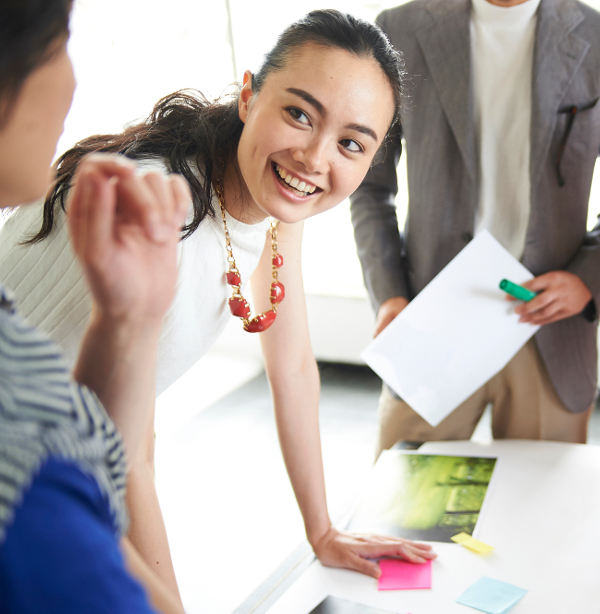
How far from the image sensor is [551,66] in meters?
1.39

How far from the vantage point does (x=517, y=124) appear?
1.47 metres

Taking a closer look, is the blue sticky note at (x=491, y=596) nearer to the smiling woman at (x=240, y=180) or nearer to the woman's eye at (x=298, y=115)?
the smiling woman at (x=240, y=180)

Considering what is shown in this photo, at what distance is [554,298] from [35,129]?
1.19 meters

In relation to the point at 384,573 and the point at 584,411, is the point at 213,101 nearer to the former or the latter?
the point at 384,573

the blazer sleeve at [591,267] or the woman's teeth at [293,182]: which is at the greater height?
the woman's teeth at [293,182]

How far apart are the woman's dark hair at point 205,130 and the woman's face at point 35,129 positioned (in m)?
0.48

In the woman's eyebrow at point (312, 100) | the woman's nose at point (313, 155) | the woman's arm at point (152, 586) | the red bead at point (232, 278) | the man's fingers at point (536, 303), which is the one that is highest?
the woman's eyebrow at point (312, 100)

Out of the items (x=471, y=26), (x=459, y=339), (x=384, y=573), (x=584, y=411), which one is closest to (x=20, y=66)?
(x=384, y=573)

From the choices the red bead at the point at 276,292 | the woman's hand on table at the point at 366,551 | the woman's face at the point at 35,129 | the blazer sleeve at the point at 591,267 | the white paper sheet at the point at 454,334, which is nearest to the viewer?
→ the woman's face at the point at 35,129

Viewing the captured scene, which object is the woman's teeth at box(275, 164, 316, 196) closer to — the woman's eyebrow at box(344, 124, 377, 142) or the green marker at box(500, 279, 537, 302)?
the woman's eyebrow at box(344, 124, 377, 142)

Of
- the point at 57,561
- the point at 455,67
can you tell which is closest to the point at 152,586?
the point at 57,561

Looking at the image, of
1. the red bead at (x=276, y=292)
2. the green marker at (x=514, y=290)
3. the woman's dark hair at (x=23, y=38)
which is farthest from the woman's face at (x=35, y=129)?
the green marker at (x=514, y=290)

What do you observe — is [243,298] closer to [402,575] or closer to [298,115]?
[298,115]

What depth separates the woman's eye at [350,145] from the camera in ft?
3.13
